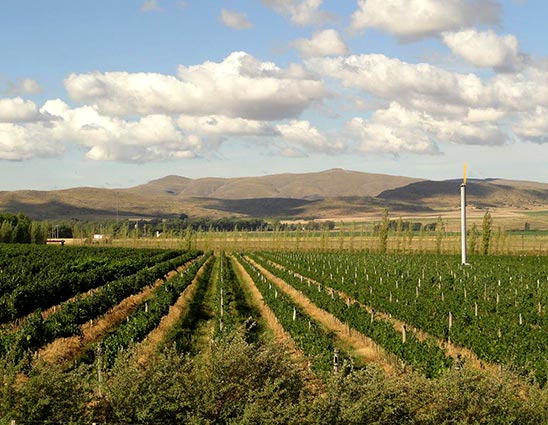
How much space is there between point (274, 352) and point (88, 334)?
53.6 ft

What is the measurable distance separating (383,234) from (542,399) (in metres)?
98.0

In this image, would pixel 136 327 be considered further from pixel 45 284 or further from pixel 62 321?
pixel 45 284

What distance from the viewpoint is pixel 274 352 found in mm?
11438

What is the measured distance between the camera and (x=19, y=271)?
4988 centimetres

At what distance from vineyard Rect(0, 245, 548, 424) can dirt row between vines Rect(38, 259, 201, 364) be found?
3.3 inches

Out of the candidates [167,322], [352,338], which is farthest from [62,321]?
[352,338]

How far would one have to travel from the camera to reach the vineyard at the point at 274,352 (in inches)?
412

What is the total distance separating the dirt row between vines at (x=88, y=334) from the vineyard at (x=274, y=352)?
83 millimetres

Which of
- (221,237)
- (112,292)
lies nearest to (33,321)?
(112,292)

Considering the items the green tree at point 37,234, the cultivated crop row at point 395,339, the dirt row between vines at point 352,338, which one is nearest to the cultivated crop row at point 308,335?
the dirt row between vines at point 352,338

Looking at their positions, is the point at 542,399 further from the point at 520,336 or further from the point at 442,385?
the point at 520,336

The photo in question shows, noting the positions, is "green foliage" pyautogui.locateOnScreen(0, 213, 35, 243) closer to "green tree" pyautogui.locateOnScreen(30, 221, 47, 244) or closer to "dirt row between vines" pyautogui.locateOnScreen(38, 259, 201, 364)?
"green tree" pyautogui.locateOnScreen(30, 221, 47, 244)

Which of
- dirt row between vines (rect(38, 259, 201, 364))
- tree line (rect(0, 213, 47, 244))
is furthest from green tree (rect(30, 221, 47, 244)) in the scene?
dirt row between vines (rect(38, 259, 201, 364))

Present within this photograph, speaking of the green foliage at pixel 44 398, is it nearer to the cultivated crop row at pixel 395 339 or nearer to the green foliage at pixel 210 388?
the green foliage at pixel 210 388
